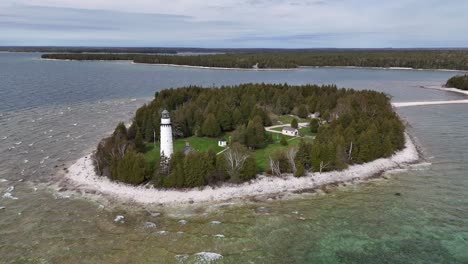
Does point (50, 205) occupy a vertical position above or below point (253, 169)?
below

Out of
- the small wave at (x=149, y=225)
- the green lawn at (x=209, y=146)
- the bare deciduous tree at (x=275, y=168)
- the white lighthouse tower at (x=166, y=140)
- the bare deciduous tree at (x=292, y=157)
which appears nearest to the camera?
the small wave at (x=149, y=225)

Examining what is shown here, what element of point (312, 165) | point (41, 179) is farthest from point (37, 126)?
point (312, 165)

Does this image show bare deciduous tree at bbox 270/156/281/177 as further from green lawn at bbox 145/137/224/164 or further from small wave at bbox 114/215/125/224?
small wave at bbox 114/215/125/224

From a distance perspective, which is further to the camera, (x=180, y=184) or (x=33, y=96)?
(x=33, y=96)

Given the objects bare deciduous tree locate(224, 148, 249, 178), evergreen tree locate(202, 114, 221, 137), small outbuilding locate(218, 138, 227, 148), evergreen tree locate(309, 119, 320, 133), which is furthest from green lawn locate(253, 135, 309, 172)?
evergreen tree locate(202, 114, 221, 137)

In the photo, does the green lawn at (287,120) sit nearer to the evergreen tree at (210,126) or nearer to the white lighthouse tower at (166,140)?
the evergreen tree at (210,126)

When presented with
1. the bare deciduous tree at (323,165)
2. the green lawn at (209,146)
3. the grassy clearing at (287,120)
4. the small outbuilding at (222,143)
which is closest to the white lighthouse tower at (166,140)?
the green lawn at (209,146)

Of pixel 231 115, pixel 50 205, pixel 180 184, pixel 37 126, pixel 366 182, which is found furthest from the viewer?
pixel 37 126

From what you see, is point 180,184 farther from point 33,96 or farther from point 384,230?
point 33,96
